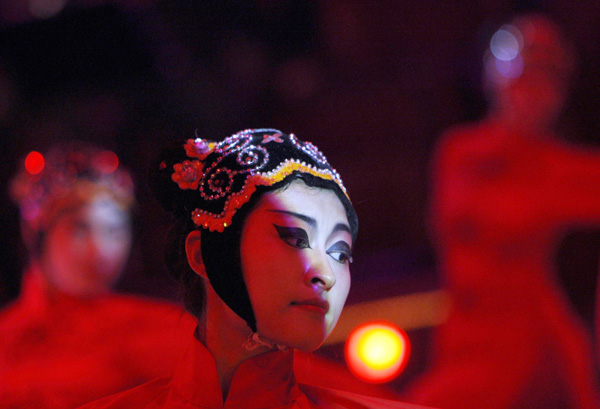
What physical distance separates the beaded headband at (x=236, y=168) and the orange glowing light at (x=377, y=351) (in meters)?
2.05

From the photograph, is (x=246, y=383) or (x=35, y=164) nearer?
(x=246, y=383)

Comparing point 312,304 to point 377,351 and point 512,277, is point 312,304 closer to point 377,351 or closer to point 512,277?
point 512,277

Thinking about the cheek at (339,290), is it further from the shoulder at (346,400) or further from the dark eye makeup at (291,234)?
the shoulder at (346,400)

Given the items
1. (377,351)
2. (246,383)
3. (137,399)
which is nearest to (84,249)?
(137,399)

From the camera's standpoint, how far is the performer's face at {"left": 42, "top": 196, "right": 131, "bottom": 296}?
227 centimetres

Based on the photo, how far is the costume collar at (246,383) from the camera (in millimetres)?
1115

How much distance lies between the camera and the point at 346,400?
3.81 feet

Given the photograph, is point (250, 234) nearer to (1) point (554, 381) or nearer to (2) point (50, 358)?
(2) point (50, 358)

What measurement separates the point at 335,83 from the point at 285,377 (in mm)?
3262

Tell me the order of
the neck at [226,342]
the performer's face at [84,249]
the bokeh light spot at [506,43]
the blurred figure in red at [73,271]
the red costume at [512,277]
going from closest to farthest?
the neck at [226,342]
the blurred figure in red at [73,271]
the performer's face at [84,249]
the red costume at [512,277]
the bokeh light spot at [506,43]

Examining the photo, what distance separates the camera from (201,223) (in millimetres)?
1110

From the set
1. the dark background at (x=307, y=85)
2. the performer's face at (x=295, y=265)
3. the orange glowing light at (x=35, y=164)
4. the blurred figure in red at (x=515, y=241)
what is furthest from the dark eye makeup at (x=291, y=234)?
the dark background at (x=307, y=85)

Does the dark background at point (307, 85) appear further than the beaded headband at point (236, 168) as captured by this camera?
Yes

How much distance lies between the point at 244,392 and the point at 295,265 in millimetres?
269
